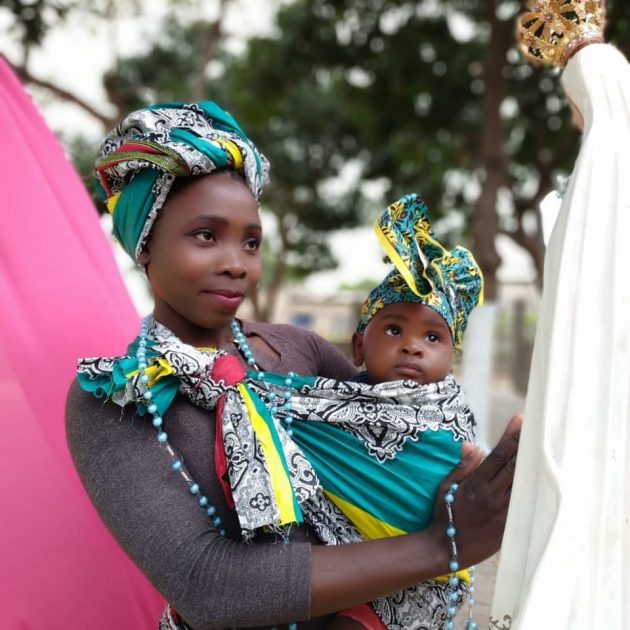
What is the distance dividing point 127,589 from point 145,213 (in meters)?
1.22

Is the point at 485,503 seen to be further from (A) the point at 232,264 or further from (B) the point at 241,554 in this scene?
(A) the point at 232,264

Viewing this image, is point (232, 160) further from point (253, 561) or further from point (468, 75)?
point (468, 75)

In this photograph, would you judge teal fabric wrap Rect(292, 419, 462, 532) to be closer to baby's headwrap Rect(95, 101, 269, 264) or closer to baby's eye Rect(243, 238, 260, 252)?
baby's eye Rect(243, 238, 260, 252)

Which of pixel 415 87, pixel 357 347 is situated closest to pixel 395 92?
pixel 415 87

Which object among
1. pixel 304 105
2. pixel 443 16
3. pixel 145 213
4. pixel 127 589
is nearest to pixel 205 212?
pixel 145 213

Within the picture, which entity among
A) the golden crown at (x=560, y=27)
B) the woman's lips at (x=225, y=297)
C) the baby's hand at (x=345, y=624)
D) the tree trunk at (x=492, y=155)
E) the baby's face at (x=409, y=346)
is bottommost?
the baby's hand at (x=345, y=624)

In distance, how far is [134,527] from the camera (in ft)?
5.31

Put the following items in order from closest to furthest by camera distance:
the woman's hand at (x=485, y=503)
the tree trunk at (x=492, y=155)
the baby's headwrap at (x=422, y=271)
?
the woman's hand at (x=485, y=503)
the baby's headwrap at (x=422, y=271)
the tree trunk at (x=492, y=155)

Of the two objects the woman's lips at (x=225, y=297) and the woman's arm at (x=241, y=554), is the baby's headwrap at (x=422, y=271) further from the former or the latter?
the woman's arm at (x=241, y=554)

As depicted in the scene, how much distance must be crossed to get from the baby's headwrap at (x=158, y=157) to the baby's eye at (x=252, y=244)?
0.13m

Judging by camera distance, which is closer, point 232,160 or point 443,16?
point 232,160

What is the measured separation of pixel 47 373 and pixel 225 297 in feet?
3.14

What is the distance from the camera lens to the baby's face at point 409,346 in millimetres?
2135

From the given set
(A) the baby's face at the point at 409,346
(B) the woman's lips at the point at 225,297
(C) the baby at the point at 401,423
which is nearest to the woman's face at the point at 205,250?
(B) the woman's lips at the point at 225,297
